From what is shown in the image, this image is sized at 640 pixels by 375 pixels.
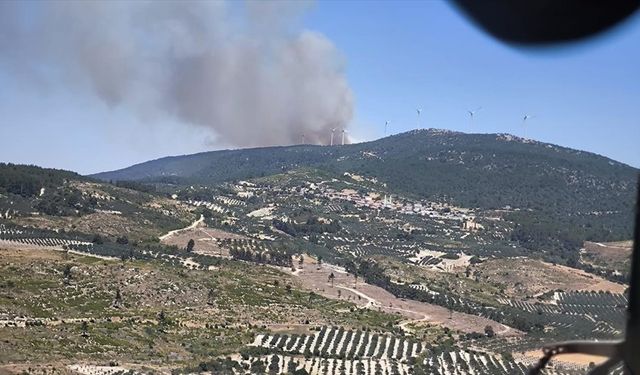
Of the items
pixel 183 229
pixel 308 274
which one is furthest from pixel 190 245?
pixel 308 274

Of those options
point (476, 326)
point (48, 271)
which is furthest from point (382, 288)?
point (48, 271)

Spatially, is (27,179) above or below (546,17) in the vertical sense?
above

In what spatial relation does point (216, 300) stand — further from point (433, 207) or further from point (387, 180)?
point (387, 180)

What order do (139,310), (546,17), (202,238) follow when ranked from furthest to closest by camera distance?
(202,238) < (139,310) < (546,17)

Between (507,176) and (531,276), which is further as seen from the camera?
(507,176)

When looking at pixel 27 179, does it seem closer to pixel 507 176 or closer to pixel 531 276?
pixel 531 276

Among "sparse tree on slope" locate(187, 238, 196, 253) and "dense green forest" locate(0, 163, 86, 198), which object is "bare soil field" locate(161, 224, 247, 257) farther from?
"dense green forest" locate(0, 163, 86, 198)

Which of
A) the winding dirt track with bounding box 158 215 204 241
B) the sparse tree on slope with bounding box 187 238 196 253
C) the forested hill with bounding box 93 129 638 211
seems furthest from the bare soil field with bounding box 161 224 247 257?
the forested hill with bounding box 93 129 638 211

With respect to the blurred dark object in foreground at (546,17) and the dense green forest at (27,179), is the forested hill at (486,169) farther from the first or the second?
the blurred dark object in foreground at (546,17)
